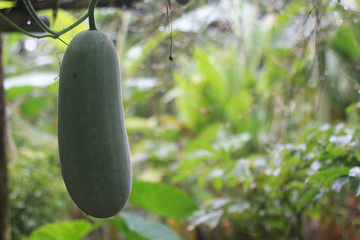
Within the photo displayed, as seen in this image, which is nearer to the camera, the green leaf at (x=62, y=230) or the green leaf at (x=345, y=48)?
the green leaf at (x=62, y=230)

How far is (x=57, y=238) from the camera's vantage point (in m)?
1.54

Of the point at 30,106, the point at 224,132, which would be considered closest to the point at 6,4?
the point at 224,132

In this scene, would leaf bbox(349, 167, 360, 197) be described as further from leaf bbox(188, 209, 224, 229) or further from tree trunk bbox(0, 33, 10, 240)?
tree trunk bbox(0, 33, 10, 240)

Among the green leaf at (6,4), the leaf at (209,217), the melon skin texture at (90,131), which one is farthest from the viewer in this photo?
the leaf at (209,217)

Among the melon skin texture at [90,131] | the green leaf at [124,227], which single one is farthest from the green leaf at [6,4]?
the green leaf at [124,227]

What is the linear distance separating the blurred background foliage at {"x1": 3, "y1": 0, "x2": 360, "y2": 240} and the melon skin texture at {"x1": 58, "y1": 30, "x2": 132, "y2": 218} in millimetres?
475

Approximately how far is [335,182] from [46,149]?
1.95 metres

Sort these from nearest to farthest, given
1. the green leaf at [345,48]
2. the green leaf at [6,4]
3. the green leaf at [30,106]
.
Result: the green leaf at [6,4], the green leaf at [345,48], the green leaf at [30,106]

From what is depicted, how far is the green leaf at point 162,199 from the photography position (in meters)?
1.51

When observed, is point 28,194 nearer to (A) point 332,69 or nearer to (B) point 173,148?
(B) point 173,148

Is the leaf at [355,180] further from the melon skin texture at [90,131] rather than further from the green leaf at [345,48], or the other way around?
the green leaf at [345,48]

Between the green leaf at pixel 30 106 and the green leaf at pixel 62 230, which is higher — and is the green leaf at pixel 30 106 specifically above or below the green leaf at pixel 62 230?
below

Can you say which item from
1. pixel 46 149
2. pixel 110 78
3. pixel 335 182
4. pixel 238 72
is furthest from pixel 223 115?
pixel 110 78

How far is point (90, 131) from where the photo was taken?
490mm
